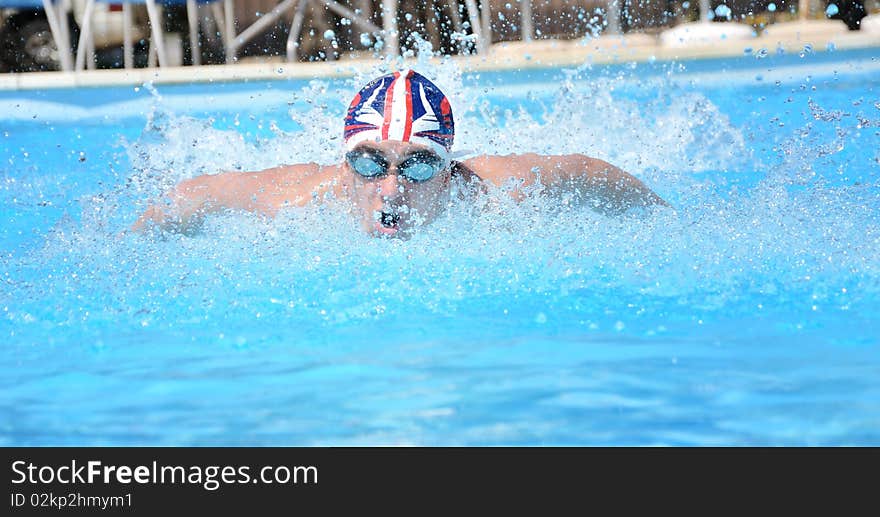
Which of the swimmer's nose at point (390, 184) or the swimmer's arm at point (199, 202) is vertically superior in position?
the swimmer's arm at point (199, 202)

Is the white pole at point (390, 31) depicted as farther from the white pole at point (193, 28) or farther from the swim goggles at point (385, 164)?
the swim goggles at point (385, 164)

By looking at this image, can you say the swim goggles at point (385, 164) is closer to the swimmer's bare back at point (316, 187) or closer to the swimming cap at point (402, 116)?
the swimming cap at point (402, 116)

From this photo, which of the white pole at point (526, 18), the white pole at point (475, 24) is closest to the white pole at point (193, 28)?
the white pole at point (475, 24)

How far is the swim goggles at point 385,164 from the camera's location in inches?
125

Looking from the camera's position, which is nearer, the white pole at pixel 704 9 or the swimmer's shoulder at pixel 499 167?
the swimmer's shoulder at pixel 499 167

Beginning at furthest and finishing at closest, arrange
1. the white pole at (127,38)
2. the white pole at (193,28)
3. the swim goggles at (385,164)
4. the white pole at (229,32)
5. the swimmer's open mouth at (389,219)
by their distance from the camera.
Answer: the white pole at (229,32)
the white pole at (193,28)
the white pole at (127,38)
the swimmer's open mouth at (389,219)
the swim goggles at (385,164)

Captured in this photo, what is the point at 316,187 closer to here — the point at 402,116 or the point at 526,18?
the point at 402,116

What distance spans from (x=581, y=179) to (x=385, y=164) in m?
0.84

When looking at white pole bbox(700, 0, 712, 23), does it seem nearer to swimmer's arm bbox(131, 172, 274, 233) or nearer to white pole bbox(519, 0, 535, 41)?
white pole bbox(519, 0, 535, 41)

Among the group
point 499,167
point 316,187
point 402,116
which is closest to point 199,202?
point 316,187

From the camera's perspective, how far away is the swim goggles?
3.18 meters

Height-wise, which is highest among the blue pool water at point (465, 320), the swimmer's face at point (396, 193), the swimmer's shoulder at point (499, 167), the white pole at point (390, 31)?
the white pole at point (390, 31)

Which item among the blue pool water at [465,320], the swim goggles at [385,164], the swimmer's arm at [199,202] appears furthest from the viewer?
the swimmer's arm at [199,202]
